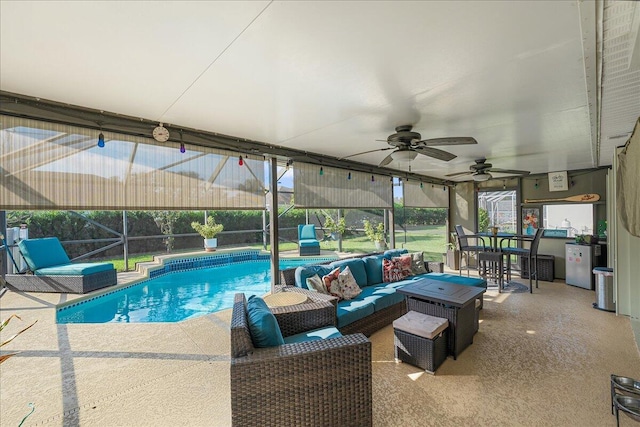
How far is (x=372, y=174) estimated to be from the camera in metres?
5.96

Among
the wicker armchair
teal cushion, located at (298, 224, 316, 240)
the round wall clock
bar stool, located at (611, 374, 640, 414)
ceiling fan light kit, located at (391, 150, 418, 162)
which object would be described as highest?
the round wall clock

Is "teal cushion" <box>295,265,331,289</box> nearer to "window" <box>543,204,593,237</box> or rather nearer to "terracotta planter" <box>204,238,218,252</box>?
"terracotta planter" <box>204,238,218,252</box>

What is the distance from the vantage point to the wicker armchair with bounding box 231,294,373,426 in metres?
1.80

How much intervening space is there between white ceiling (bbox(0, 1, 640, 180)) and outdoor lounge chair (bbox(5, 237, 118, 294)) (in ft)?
11.8

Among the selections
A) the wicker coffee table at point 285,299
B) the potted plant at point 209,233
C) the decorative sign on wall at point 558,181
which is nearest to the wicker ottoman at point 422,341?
the wicker coffee table at point 285,299

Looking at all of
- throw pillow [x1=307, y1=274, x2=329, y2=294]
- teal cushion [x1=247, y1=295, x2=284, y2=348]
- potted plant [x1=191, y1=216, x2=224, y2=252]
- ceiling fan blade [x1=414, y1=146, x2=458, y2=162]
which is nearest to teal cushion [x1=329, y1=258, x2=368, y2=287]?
throw pillow [x1=307, y1=274, x2=329, y2=294]

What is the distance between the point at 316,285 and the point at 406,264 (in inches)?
77.3

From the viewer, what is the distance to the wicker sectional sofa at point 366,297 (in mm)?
3285

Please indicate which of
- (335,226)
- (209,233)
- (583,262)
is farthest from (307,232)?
(583,262)

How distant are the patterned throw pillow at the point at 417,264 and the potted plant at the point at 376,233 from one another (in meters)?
3.37

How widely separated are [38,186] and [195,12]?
2394 mm

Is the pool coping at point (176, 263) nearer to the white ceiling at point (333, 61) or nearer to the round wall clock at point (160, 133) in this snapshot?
the round wall clock at point (160, 133)

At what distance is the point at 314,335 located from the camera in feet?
8.45

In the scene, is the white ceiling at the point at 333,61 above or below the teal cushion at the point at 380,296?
above
